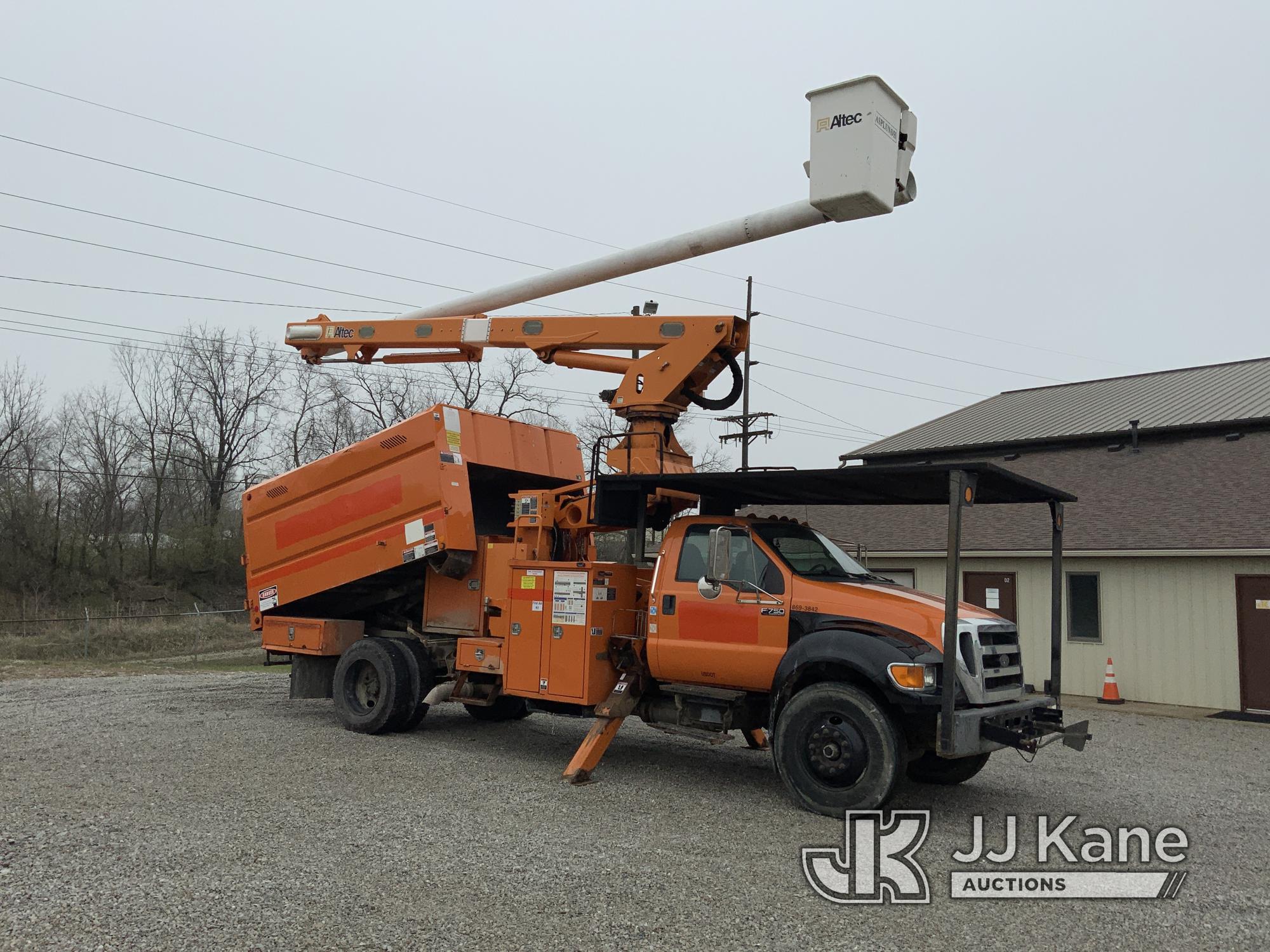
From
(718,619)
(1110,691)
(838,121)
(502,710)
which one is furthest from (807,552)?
(1110,691)

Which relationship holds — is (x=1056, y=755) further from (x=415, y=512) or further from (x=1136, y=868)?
(x=415, y=512)

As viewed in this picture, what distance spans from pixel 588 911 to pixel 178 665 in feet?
59.9

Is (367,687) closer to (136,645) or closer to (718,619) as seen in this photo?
(718,619)

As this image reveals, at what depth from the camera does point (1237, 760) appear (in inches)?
413

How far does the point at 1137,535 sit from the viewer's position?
1597 cm

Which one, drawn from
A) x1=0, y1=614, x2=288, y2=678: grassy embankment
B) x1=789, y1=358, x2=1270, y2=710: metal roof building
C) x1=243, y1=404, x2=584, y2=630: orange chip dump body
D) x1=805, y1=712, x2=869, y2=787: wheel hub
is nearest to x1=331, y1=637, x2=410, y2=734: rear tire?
x1=243, y1=404, x2=584, y2=630: orange chip dump body

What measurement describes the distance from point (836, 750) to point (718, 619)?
5.01 ft

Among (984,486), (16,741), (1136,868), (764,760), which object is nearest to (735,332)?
(984,486)

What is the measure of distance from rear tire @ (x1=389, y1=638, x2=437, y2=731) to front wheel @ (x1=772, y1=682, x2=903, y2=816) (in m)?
4.37

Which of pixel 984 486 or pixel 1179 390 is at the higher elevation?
pixel 1179 390

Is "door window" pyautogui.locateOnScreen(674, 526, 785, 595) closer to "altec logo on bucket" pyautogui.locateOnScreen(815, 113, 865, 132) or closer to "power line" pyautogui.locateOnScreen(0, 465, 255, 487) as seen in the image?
"altec logo on bucket" pyautogui.locateOnScreen(815, 113, 865, 132)

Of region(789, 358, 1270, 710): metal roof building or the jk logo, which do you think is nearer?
the jk logo

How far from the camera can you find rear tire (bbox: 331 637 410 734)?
33.2ft

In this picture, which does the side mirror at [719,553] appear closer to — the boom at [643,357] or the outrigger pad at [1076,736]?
the boom at [643,357]
